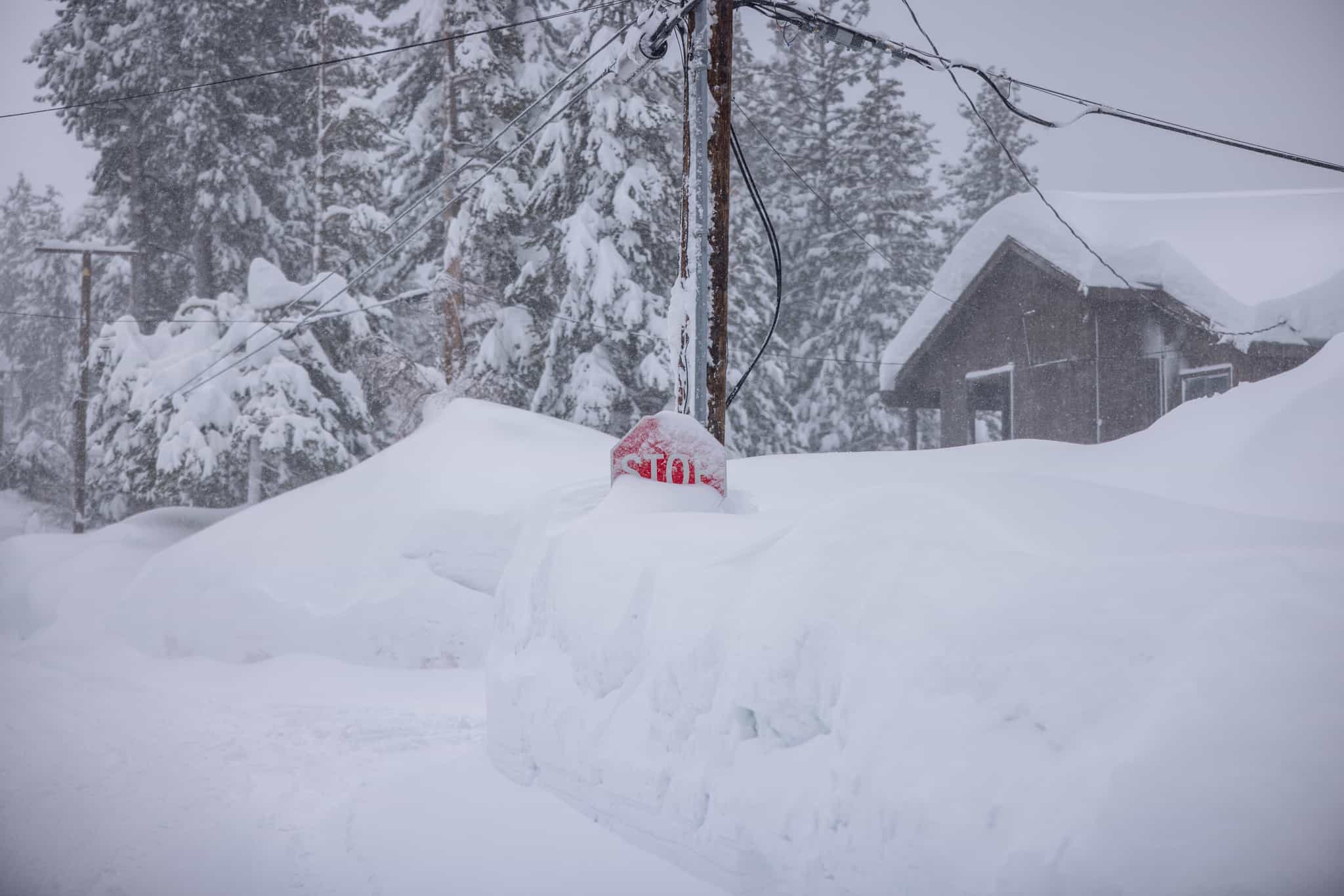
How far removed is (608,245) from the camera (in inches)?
725

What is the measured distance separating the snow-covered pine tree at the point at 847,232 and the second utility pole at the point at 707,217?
66.5ft

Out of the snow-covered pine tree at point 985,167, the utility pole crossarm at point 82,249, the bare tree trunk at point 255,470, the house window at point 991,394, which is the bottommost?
the bare tree trunk at point 255,470

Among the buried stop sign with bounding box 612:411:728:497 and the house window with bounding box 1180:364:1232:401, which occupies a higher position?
the house window with bounding box 1180:364:1232:401

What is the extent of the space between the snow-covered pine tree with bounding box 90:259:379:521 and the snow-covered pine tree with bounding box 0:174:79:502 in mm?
15428

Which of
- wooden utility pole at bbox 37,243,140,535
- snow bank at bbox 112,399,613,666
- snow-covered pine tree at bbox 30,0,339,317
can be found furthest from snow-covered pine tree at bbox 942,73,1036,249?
wooden utility pole at bbox 37,243,140,535

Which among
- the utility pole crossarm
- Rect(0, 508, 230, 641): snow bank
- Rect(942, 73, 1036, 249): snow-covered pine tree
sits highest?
Rect(942, 73, 1036, 249): snow-covered pine tree

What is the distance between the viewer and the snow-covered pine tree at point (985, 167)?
32.8m

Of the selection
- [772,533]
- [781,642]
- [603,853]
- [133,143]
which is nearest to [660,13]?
[772,533]

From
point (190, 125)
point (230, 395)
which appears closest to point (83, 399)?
point (230, 395)

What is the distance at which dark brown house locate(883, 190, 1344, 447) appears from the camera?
13297 mm

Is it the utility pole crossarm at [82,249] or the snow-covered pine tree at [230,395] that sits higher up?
the utility pole crossarm at [82,249]

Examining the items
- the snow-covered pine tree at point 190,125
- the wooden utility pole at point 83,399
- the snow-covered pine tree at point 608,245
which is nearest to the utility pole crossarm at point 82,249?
the wooden utility pole at point 83,399

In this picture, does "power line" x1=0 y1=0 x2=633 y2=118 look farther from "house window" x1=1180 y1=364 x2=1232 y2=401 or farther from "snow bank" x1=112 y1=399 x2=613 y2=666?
"house window" x1=1180 y1=364 x2=1232 y2=401

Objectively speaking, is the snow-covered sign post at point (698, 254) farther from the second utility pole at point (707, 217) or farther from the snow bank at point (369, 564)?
the snow bank at point (369, 564)
